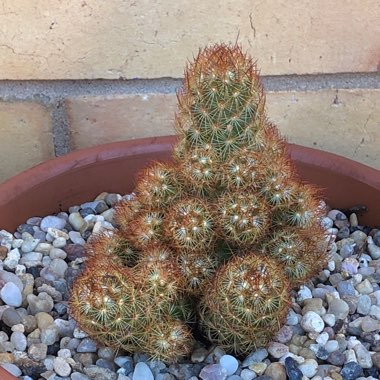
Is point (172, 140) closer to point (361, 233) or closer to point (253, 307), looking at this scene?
point (361, 233)

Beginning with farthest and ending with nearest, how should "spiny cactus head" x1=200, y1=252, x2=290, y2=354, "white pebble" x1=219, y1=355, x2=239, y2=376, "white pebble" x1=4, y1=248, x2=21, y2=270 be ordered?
"white pebble" x1=4, y1=248, x2=21, y2=270
"white pebble" x1=219, y1=355, x2=239, y2=376
"spiny cactus head" x1=200, y1=252, x2=290, y2=354

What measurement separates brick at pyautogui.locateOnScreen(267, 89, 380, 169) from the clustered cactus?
432 mm

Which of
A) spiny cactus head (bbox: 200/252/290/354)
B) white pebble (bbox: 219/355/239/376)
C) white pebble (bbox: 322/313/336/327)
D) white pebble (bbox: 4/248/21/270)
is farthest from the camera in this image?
white pebble (bbox: 4/248/21/270)

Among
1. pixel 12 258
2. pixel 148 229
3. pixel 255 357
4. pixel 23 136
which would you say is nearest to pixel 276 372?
pixel 255 357

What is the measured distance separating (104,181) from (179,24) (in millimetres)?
297

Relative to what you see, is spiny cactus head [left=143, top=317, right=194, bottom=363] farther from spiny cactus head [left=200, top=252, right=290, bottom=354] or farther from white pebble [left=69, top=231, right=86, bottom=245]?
white pebble [left=69, top=231, right=86, bottom=245]

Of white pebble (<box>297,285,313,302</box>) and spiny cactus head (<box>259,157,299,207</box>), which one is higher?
spiny cactus head (<box>259,157,299,207</box>)

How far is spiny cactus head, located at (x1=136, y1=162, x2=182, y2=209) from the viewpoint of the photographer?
91cm

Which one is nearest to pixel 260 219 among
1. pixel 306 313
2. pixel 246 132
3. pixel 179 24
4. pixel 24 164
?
pixel 246 132

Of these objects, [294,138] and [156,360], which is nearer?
[156,360]

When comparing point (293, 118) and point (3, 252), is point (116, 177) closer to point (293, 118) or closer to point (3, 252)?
point (3, 252)

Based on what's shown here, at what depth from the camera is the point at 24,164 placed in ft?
4.56

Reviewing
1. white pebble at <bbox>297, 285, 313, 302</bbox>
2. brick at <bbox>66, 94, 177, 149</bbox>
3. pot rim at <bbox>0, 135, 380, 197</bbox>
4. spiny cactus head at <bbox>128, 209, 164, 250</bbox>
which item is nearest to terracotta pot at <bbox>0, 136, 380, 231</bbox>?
pot rim at <bbox>0, 135, 380, 197</bbox>

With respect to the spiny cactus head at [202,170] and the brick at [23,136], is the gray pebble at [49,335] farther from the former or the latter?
the brick at [23,136]
